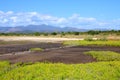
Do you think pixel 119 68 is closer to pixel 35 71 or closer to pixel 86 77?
pixel 86 77

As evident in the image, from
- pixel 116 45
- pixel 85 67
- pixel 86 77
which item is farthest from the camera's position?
pixel 116 45

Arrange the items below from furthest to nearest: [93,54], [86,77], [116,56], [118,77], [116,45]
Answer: [116,45], [93,54], [116,56], [118,77], [86,77]

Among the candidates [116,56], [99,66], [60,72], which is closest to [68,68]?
[60,72]

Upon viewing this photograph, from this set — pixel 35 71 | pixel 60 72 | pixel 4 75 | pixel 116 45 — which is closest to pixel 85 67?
pixel 60 72

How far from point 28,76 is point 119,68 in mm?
7541

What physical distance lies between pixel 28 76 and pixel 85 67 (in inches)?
194

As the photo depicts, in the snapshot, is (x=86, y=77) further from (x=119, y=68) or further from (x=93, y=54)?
(x=93, y=54)

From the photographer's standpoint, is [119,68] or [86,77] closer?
[86,77]

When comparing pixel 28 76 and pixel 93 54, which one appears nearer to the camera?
pixel 28 76

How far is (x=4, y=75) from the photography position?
68.7 feet

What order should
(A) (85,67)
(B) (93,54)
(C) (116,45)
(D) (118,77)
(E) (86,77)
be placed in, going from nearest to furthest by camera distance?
(E) (86,77) → (D) (118,77) → (A) (85,67) → (B) (93,54) → (C) (116,45)

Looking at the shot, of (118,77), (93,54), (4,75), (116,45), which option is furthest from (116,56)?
(116,45)

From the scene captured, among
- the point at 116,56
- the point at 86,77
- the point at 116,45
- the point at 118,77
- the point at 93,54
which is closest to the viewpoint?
the point at 86,77

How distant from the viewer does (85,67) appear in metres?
22.4
